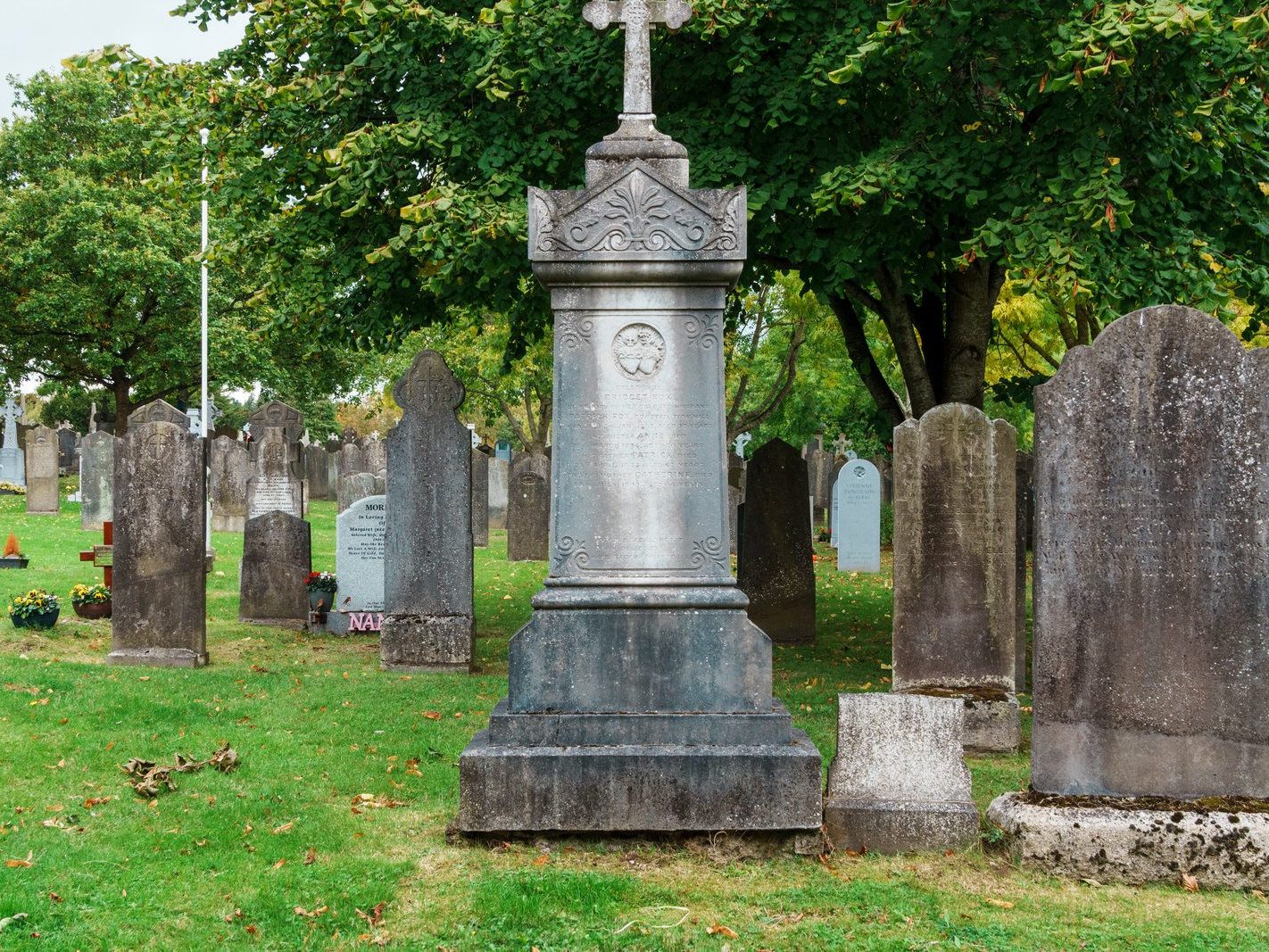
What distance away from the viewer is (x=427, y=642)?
11.8 m

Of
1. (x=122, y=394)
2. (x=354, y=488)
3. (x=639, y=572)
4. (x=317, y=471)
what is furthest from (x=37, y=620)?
(x=317, y=471)

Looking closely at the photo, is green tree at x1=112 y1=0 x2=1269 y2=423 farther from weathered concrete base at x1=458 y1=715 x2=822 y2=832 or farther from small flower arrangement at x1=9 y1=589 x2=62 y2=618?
weathered concrete base at x1=458 y1=715 x2=822 y2=832

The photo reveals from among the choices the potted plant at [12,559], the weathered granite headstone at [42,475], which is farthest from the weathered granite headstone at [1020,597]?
the weathered granite headstone at [42,475]

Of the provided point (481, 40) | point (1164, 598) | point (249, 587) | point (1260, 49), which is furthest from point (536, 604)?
point (249, 587)

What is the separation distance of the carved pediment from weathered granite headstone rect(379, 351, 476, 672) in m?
5.47

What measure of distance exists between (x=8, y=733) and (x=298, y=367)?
3445 centimetres

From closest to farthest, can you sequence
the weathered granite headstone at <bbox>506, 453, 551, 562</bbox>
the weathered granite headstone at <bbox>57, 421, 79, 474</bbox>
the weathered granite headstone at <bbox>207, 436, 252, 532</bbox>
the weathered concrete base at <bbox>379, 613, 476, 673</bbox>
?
the weathered concrete base at <bbox>379, 613, 476, 673</bbox>, the weathered granite headstone at <bbox>506, 453, 551, 562</bbox>, the weathered granite headstone at <bbox>207, 436, 252, 532</bbox>, the weathered granite headstone at <bbox>57, 421, 79, 474</bbox>

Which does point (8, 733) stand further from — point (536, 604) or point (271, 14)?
point (271, 14)

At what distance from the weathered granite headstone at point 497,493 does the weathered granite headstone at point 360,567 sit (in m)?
15.2

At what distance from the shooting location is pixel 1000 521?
29.1 feet

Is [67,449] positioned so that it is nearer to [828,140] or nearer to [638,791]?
[828,140]

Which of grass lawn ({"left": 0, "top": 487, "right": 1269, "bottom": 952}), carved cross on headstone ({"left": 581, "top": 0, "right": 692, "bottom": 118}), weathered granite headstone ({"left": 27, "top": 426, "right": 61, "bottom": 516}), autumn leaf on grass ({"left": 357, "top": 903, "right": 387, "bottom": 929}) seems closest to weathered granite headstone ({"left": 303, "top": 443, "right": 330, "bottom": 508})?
weathered granite headstone ({"left": 27, "top": 426, "right": 61, "bottom": 516})

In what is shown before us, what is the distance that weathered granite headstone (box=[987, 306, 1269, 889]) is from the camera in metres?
5.55

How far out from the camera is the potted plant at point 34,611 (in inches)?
473
